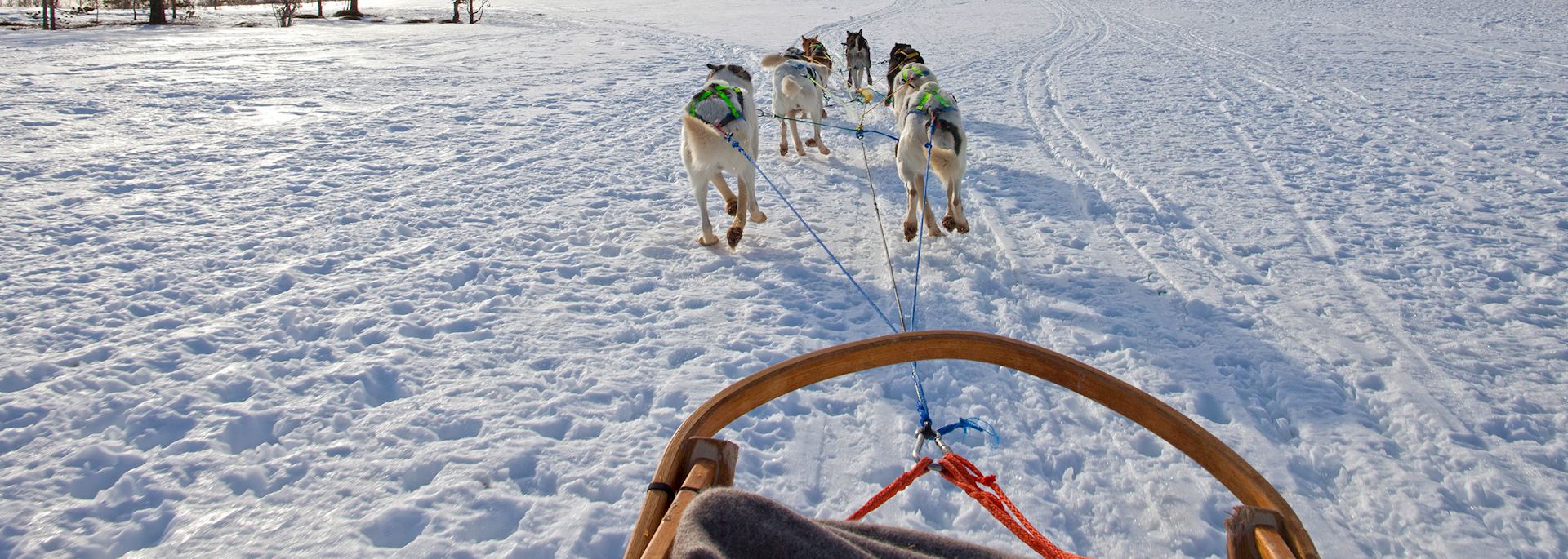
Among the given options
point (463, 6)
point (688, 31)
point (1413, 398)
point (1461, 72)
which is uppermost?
point (463, 6)

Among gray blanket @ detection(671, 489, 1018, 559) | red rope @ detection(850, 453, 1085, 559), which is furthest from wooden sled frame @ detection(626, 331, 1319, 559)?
red rope @ detection(850, 453, 1085, 559)

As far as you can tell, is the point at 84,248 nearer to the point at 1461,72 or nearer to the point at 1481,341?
the point at 1481,341

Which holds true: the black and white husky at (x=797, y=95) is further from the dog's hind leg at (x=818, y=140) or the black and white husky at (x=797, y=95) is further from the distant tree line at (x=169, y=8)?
the distant tree line at (x=169, y=8)

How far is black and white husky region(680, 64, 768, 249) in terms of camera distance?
4.11 metres

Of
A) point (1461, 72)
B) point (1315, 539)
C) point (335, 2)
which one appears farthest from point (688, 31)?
point (335, 2)

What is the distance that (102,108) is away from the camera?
6.89 meters

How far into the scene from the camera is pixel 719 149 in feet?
13.5

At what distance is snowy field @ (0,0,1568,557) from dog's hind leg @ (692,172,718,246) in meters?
0.07

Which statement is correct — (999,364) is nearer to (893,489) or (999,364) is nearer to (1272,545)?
(893,489)

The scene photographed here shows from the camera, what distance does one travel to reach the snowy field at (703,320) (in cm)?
222

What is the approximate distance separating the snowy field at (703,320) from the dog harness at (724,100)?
73 centimetres

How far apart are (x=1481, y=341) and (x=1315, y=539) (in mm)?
1820

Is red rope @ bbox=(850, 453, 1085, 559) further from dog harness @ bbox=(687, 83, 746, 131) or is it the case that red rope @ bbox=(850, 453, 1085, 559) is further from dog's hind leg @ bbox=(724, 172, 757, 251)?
dog harness @ bbox=(687, 83, 746, 131)

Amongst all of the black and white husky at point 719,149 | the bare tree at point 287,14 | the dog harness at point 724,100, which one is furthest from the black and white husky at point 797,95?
the bare tree at point 287,14
